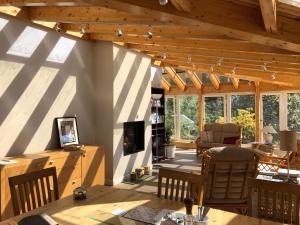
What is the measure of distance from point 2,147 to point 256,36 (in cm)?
396

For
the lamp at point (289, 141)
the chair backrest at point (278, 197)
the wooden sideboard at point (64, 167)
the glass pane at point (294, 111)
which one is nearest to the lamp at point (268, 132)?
the glass pane at point (294, 111)

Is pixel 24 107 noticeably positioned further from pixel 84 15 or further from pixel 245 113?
pixel 245 113

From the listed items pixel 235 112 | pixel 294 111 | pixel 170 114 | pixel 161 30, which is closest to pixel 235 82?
pixel 235 112

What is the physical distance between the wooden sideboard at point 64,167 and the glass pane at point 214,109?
738 centimetres

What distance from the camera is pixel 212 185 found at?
4.09 metres

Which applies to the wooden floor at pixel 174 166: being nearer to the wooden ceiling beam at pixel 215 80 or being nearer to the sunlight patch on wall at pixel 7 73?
the wooden ceiling beam at pixel 215 80

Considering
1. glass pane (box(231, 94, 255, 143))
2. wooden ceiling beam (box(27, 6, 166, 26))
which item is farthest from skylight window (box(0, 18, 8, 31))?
glass pane (box(231, 94, 255, 143))

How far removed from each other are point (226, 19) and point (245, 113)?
8695mm

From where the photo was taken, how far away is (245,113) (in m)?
11.6

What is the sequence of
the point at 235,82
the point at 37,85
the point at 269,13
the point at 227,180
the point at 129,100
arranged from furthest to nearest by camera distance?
the point at 235,82 → the point at 129,100 → the point at 37,85 → the point at 227,180 → the point at 269,13

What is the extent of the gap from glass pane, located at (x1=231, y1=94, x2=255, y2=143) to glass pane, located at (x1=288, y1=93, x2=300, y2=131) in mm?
1311

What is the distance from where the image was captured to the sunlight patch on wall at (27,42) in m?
4.75

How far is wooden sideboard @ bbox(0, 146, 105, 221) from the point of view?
157 inches

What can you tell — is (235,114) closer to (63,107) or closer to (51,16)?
(63,107)
